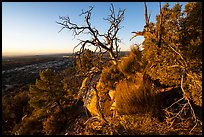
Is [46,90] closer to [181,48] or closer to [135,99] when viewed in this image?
[135,99]

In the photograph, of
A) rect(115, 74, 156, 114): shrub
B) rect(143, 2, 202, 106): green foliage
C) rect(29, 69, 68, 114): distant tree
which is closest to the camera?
rect(143, 2, 202, 106): green foliage

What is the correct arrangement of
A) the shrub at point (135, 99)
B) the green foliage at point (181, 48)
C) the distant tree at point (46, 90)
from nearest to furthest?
the green foliage at point (181, 48), the shrub at point (135, 99), the distant tree at point (46, 90)

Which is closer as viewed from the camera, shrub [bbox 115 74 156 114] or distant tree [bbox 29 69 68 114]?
shrub [bbox 115 74 156 114]

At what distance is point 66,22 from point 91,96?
5.64 metres

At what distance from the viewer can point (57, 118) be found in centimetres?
1938

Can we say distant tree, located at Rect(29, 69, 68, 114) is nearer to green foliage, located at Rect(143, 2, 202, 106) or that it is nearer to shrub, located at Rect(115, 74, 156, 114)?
shrub, located at Rect(115, 74, 156, 114)

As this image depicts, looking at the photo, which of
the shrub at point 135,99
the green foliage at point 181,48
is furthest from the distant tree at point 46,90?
the green foliage at point 181,48

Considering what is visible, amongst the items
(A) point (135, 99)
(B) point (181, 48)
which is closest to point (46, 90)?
(A) point (135, 99)

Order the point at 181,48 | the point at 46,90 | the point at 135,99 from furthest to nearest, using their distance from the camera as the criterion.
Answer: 1. the point at 46,90
2. the point at 135,99
3. the point at 181,48

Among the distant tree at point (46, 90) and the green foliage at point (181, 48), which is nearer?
the green foliage at point (181, 48)

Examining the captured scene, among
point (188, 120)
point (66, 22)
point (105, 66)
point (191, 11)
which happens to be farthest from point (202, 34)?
point (66, 22)

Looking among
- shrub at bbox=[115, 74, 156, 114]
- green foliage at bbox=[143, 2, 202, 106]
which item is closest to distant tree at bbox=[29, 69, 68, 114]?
shrub at bbox=[115, 74, 156, 114]

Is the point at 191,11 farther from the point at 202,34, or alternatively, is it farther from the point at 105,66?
the point at 105,66

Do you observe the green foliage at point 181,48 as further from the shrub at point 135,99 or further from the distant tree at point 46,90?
the distant tree at point 46,90
